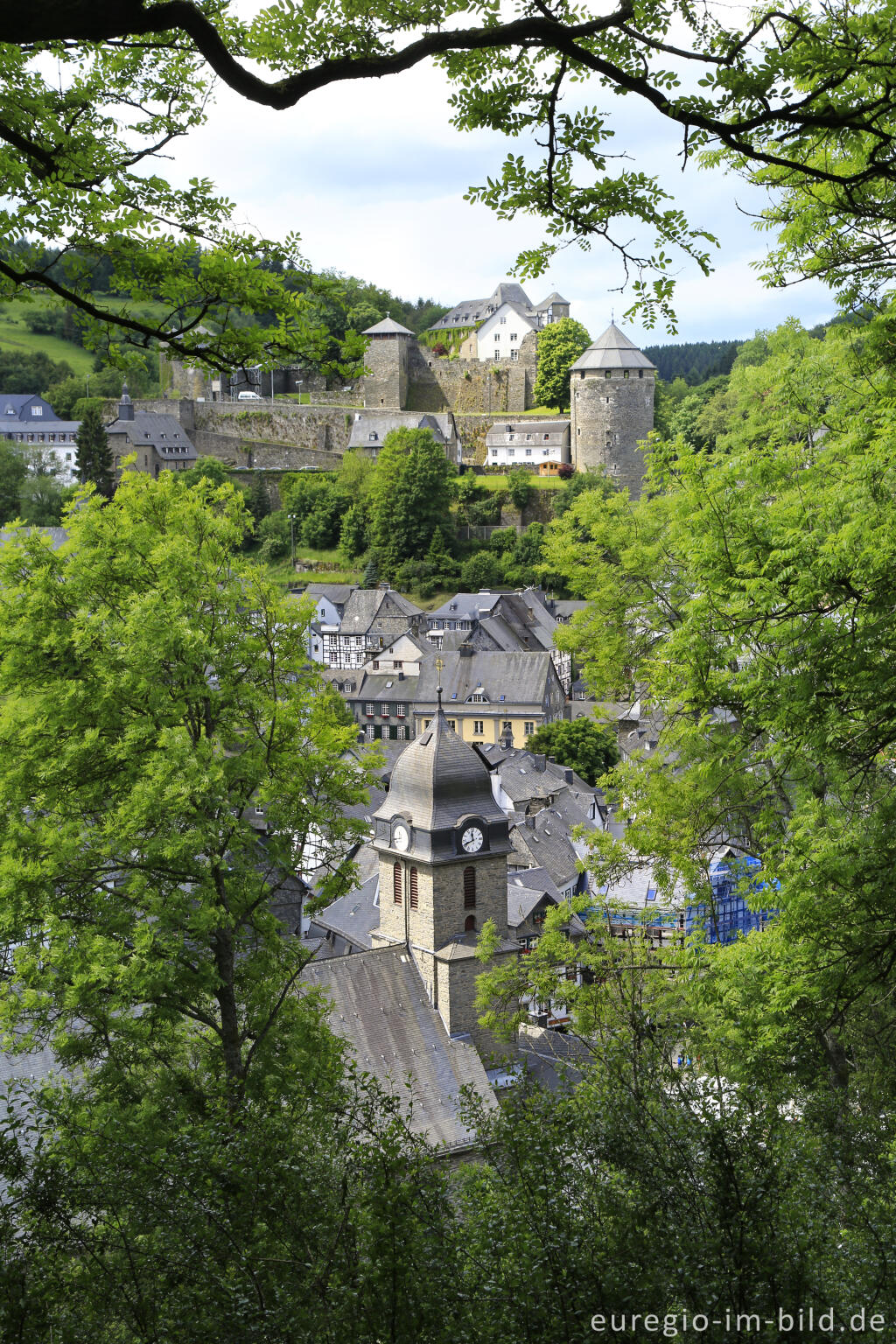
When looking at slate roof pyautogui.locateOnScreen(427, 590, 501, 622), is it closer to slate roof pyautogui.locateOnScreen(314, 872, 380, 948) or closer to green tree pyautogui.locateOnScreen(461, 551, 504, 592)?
green tree pyautogui.locateOnScreen(461, 551, 504, 592)

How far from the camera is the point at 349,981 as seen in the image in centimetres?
2075

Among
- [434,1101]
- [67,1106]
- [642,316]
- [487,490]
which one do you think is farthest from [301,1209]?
[487,490]

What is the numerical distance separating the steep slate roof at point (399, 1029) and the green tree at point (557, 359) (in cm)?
7040

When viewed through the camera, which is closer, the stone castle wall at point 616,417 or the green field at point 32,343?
the stone castle wall at point 616,417

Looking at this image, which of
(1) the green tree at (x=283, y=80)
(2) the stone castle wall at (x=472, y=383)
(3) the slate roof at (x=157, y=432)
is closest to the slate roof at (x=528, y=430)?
(2) the stone castle wall at (x=472, y=383)

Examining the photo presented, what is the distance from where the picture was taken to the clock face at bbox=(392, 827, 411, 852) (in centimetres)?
2309

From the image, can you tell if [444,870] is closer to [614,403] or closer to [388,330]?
[614,403]

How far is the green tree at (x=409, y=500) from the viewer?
71000 mm

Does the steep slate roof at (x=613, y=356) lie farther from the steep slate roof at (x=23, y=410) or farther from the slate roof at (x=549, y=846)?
the slate roof at (x=549, y=846)

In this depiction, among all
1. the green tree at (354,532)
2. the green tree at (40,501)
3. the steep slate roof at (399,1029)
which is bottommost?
the steep slate roof at (399,1029)

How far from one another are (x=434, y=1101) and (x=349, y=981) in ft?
7.75

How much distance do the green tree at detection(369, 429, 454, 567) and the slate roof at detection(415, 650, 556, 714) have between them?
1515cm

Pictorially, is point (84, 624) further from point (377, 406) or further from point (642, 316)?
point (377, 406)

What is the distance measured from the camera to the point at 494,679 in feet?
182
